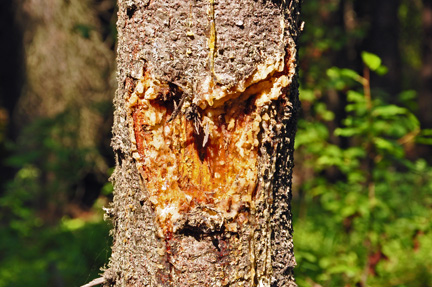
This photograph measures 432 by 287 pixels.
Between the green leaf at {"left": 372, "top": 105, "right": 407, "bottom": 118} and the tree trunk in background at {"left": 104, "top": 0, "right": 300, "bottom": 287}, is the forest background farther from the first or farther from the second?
the tree trunk in background at {"left": 104, "top": 0, "right": 300, "bottom": 287}

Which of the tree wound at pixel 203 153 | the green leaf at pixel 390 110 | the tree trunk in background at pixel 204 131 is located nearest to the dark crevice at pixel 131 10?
the tree trunk in background at pixel 204 131

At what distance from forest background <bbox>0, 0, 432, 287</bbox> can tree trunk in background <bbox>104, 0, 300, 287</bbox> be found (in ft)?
2.35

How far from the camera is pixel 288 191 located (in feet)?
4.68

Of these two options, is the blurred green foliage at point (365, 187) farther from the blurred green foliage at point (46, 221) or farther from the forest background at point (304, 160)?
the blurred green foliage at point (46, 221)

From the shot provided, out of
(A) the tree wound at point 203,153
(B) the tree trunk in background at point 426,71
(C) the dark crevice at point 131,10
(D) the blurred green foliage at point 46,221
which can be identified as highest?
(B) the tree trunk in background at point 426,71

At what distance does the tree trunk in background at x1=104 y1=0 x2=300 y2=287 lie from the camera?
4.00 ft

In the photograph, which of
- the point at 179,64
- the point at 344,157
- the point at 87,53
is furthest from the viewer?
the point at 87,53

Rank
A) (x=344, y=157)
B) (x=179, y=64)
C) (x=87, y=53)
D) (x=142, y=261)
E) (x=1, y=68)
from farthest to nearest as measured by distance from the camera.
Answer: (x=1, y=68)
(x=87, y=53)
(x=344, y=157)
(x=142, y=261)
(x=179, y=64)

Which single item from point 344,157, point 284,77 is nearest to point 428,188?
point 344,157

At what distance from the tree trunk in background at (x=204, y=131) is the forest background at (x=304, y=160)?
72 centimetres

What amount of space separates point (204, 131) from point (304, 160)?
12.4 ft

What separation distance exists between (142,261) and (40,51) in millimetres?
4920

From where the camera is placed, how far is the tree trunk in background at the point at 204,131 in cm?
122

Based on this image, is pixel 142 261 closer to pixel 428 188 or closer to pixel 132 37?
pixel 132 37
